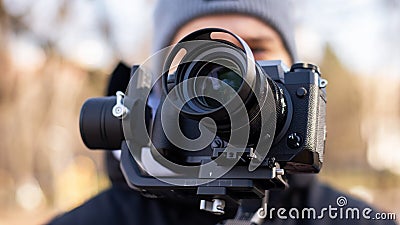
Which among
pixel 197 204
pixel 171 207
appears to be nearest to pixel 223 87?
pixel 197 204

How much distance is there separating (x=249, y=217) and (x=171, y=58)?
0.34 m

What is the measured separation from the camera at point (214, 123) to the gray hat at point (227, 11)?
46 centimetres

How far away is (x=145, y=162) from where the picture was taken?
3.07ft

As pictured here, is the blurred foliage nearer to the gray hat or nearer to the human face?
the gray hat

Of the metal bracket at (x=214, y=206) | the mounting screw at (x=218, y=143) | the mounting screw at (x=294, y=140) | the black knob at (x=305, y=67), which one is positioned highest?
the black knob at (x=305, y=67)

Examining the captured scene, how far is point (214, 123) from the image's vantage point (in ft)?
2.58

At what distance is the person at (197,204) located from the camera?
4.07 feet

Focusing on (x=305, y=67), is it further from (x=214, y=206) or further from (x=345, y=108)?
A: (x=345, y=108)

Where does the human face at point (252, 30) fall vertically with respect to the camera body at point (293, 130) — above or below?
above

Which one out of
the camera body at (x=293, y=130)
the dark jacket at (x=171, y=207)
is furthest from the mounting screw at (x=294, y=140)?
the dark jacket at (x=171, y=207)

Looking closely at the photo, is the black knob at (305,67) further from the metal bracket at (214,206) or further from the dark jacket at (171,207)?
the dark jacket at (171,207)

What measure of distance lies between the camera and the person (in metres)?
0.27

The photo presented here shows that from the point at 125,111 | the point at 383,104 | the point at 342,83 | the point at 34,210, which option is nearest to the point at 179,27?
the point at 125,111

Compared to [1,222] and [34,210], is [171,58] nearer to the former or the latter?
[1,222]
